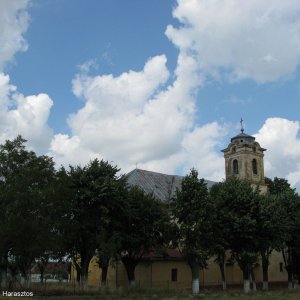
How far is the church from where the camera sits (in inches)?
1949

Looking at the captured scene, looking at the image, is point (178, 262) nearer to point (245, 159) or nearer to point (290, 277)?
point (290, 277)

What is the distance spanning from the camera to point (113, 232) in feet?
129

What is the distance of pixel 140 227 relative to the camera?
139ft

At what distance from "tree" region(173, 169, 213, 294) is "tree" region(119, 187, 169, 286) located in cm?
166

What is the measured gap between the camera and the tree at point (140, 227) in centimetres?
4136

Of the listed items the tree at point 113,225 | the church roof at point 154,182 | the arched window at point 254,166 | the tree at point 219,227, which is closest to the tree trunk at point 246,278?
the tree at point 219,227

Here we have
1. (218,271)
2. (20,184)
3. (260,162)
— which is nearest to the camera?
(20,184)

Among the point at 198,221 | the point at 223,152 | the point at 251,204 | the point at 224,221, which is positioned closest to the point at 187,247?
the point at 198,221

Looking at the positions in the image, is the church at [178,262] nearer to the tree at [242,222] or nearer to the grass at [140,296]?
the tree at [242,222]

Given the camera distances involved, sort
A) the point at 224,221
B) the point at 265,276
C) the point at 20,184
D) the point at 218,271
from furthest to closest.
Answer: the point at 218,271 → the point at 265,276 → the point at 224,221 → the point at 20,184

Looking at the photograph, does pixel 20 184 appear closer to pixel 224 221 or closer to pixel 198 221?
pixel 198 221

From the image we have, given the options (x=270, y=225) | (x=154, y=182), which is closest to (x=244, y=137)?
(x=154, y=182)

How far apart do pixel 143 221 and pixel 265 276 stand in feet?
62.9

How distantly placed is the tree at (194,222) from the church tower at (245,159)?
3133cm
